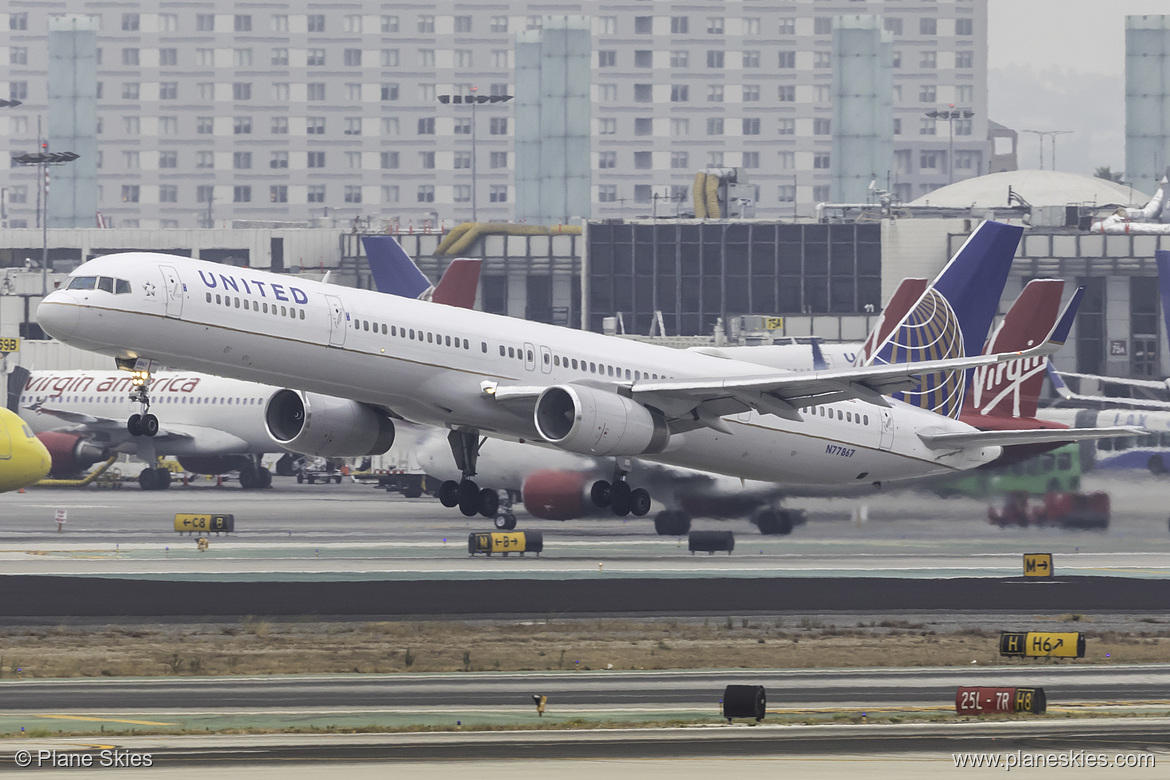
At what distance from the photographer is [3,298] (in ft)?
399

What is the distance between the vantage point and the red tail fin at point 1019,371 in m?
60.9

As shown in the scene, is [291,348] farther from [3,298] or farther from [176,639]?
[3,298]

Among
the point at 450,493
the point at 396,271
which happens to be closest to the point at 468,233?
the point at 396,271

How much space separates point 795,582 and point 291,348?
2026cm

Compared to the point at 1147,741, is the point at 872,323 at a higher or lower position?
higher

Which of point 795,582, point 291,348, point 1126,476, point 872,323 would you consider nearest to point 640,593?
point 795,582

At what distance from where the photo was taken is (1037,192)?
183250 mm

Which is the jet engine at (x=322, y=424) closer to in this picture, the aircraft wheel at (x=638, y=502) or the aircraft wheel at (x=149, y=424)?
the aircraft wheel at (x=149, y=424)

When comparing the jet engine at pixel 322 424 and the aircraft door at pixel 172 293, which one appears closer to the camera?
the aircraft door at pixel 172 293

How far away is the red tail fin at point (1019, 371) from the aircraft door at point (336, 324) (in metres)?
25.0

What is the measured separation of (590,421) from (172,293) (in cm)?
1162

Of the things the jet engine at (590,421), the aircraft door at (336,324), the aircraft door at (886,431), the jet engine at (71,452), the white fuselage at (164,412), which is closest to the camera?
the aircraft door at (336,324)

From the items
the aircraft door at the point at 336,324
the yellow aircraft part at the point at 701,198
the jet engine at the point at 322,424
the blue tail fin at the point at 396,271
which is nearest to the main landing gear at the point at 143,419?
the aircraft door at the point at 336,324

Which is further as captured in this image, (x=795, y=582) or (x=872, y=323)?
(x=872, y=323)
